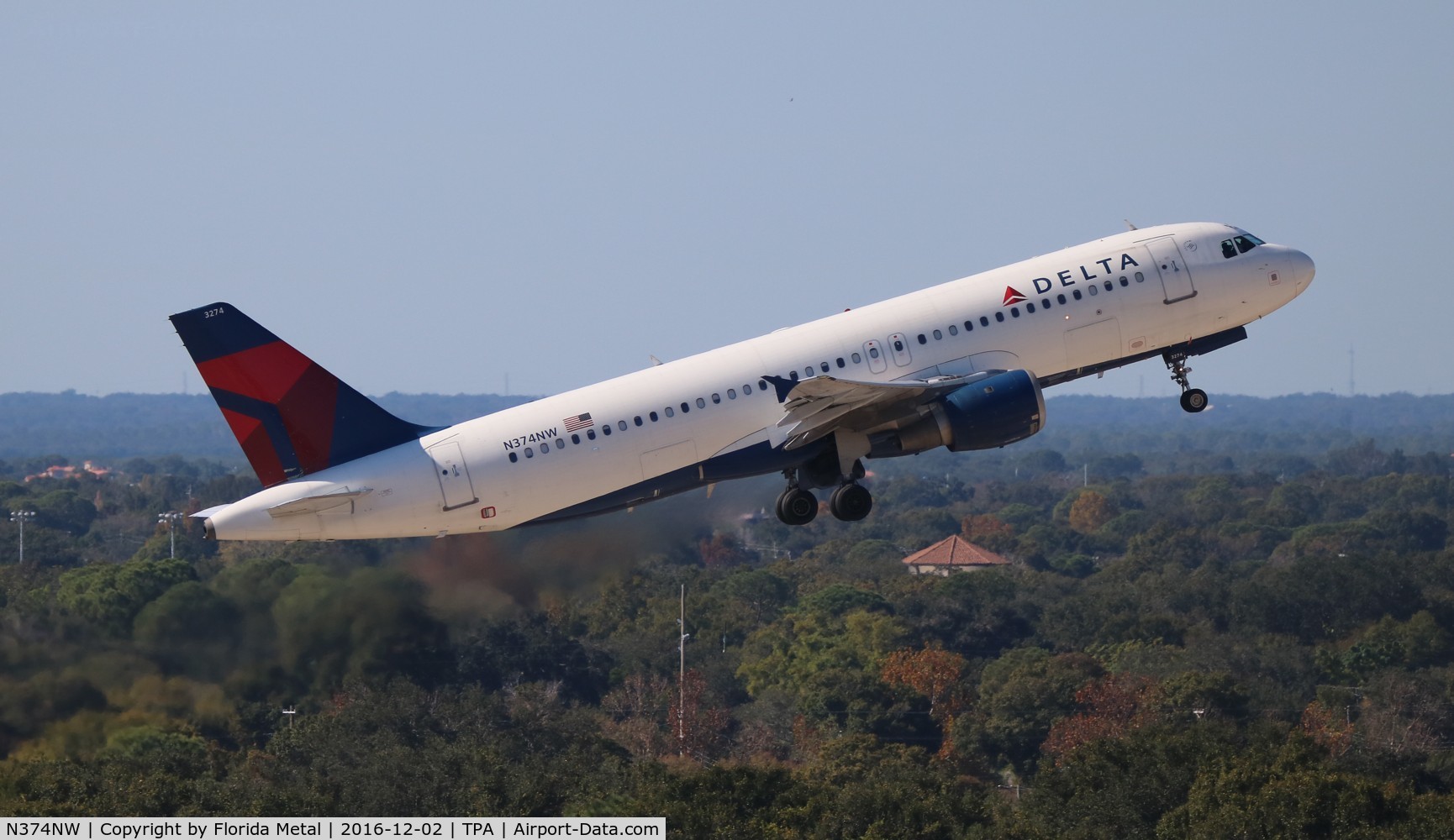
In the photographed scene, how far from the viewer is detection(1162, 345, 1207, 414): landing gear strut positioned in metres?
53.5

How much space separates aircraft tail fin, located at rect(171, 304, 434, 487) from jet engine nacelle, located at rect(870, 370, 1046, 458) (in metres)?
13.1

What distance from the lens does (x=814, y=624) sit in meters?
141

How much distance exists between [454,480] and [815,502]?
34.4 ft

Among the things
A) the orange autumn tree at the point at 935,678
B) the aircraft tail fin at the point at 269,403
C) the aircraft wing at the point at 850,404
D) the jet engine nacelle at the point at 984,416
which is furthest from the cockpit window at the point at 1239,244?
the orange autumn tree at the point at 935,678

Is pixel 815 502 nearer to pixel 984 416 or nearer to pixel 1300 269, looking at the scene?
pixel 984 416

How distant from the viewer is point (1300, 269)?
179 ft

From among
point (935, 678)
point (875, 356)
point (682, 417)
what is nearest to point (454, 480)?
point (682, 417)

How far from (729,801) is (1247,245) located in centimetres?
3260

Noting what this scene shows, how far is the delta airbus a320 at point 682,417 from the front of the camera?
47094 millimetres

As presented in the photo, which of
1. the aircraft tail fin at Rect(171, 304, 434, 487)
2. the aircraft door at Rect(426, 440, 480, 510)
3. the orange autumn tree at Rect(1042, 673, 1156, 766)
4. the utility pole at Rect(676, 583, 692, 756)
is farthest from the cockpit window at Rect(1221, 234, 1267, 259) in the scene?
the utility pole at Rect(676, 583, 692, 756)

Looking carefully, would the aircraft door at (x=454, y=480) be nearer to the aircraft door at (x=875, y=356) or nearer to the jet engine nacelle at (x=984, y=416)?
the aircraft door at (x=875, y=356)

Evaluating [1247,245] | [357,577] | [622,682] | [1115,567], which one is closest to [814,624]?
[622,682]

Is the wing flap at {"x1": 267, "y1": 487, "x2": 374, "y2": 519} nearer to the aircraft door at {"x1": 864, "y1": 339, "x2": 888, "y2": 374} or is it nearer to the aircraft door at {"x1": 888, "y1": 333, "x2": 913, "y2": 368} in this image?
the aircraft door at {"x1": 864, "y1": 339, "x2": 888, "y2": 374}

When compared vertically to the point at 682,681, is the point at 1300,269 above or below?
above
